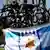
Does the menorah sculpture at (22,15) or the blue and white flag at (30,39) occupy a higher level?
A: the menorah sculpture at (22,15)

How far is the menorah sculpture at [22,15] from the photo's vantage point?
134cm

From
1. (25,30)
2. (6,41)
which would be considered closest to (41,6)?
(25,30)

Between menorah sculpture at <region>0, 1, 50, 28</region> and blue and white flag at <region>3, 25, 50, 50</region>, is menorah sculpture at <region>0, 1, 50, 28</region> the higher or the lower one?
the higher one

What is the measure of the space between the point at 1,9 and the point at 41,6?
1.78 feet

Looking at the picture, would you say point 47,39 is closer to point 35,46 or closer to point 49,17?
point 35,46

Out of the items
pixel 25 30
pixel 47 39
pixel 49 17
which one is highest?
pixel 49 17

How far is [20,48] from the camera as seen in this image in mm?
1325

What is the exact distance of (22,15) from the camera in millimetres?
A: 1350

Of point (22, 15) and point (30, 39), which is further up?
point (22, 15)

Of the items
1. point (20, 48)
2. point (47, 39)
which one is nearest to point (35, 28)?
point (47, 39)

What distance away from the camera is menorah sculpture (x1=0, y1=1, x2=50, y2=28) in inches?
52.6

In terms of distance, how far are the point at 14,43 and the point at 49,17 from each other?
58cm

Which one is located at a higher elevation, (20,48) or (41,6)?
(41,6)

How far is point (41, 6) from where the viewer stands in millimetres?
1343
